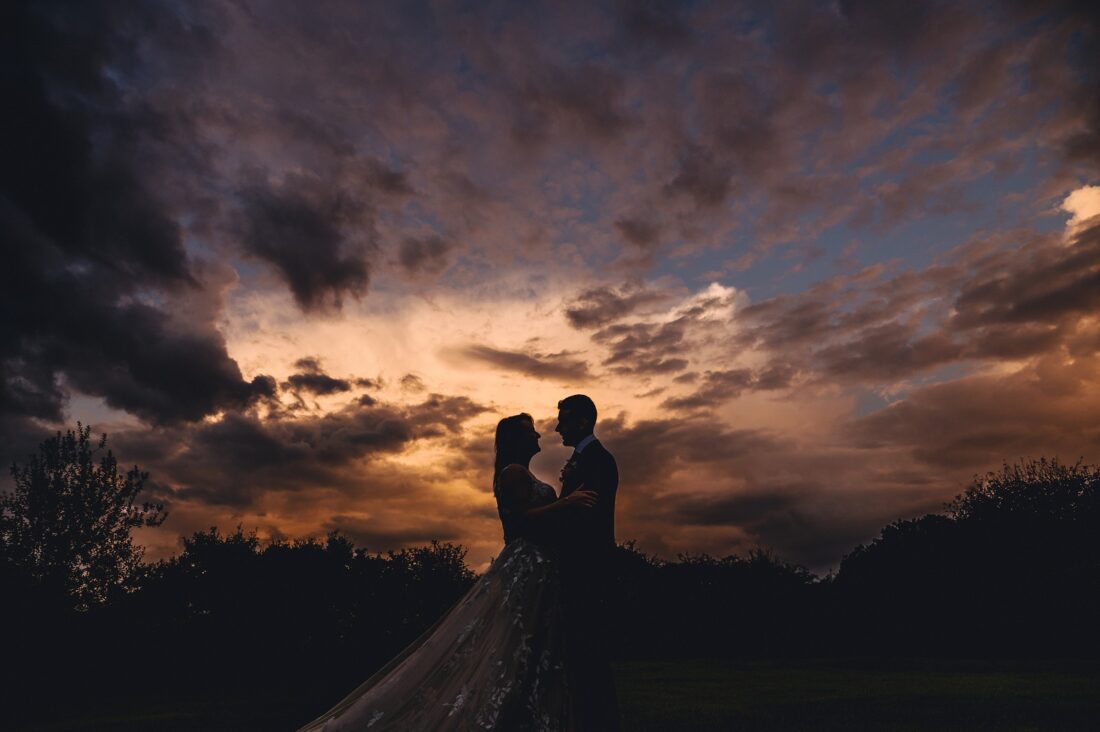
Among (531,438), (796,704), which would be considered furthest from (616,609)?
(531,438)

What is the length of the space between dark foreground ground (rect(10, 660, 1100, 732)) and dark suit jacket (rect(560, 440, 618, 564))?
7041 mm

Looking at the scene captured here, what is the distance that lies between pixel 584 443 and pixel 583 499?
25.4 inches

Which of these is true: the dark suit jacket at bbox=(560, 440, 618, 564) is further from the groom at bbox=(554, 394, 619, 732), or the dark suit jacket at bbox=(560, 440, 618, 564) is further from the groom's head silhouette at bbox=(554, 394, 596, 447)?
the groom's head silhouette at bbox=(554, 394, 596, 447)

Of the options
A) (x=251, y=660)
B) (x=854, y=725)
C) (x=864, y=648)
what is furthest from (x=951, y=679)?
(x=251, y=660)

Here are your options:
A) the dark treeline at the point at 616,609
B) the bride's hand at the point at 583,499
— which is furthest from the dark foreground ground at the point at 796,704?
the bride's hand at the point at 583,499

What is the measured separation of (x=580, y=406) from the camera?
7.14 metres

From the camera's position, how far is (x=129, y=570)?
154ft

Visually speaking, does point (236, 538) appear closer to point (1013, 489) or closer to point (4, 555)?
point (4, 555)

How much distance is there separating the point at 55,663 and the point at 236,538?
99.1ft

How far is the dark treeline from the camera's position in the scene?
105ft

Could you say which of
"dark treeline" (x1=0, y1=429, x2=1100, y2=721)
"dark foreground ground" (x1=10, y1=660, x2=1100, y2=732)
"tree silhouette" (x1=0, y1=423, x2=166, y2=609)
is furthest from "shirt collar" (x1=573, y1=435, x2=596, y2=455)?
"tree silhouette" (x1=0, y1=423, x2=166, y2=609)

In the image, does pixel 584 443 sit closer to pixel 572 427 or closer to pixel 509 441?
pixel 572 427

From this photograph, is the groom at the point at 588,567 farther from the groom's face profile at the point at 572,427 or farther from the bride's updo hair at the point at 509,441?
the bride's updo hair at the point at 509,441

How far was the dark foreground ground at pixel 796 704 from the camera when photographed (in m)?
12.3
